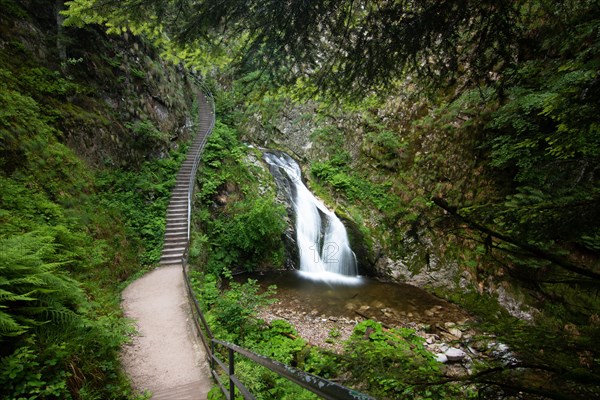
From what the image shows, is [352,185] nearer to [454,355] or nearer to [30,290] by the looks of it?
[454,355]

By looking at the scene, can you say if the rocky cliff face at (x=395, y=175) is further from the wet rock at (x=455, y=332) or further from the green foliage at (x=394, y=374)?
the green foliage at (x=394, y=374)

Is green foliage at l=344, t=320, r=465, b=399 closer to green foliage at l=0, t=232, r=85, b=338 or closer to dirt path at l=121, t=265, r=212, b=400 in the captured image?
dirt path at l=121, t=265, r=212, b=400

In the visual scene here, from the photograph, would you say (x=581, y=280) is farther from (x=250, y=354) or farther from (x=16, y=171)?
(x=16, y=171)

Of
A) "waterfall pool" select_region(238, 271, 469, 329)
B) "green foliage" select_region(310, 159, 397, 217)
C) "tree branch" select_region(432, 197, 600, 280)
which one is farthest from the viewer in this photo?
"green foliage" select_region(310, 159, 397, 217)

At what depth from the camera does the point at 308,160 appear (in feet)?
63.1

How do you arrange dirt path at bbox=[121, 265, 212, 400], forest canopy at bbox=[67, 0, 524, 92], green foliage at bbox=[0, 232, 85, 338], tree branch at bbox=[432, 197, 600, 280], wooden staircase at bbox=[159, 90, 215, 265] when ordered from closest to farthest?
tree branch at bbox=[432, 197, 600, 280]
forest canopy at bbox=[67, 0, 524, 92]
green foliage at bbox=[0, 232, 85, 338]
dirt path at bbox=[121, 265, 212, 400]
wooden staircase at bbox=[159, 90, 215, 265]

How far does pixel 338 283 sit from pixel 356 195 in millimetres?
5412

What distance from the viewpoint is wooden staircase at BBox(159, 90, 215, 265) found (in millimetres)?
10969

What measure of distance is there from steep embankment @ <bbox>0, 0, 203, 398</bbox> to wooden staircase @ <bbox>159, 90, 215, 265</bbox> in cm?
41

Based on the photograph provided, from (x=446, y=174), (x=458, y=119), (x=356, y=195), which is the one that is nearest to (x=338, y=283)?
(x=356, y=195)

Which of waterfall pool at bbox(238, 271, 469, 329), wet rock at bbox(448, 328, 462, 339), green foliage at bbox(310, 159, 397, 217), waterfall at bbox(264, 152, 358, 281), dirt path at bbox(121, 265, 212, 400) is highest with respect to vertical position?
green foliage at bbox(310, 159, 397, 217)

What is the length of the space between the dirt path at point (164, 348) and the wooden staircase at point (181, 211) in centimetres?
221

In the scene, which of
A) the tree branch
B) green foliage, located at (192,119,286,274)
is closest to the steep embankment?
green foliage, located at (192,119,286,274)

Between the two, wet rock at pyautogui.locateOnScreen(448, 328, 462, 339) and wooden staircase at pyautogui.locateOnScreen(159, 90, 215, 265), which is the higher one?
wooden staircase at pyautogui.locateOnScreen(159, 90, 215, 265)
